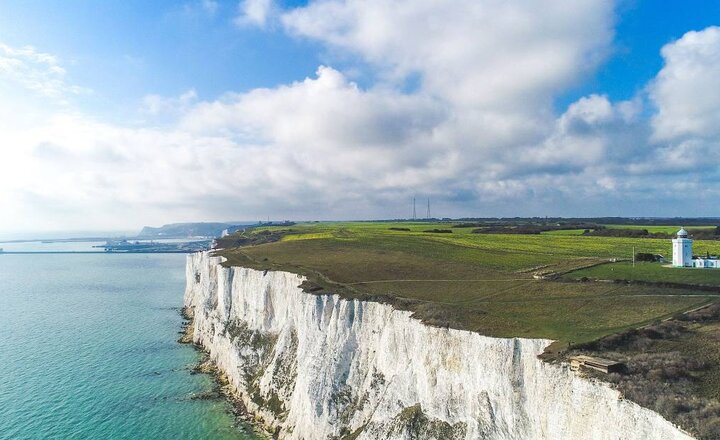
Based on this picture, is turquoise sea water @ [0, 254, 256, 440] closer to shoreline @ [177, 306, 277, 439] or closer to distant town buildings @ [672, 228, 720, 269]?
shoreline @ [177, 306, 277, 439]

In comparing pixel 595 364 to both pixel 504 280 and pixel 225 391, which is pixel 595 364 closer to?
pixel 504 280

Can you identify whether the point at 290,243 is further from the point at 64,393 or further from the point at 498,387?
the point at 498,387

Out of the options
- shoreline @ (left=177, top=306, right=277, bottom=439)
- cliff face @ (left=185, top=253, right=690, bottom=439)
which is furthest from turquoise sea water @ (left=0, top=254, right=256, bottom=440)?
cliff face @ (left=185, top=253, right=690, bottom=439)

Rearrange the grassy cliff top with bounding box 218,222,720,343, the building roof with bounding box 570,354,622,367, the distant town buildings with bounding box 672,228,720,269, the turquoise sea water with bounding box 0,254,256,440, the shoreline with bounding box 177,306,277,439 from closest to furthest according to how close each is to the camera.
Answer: the building roof with bounding box 570,354,622,367 < the grassy cliff top with bounding box 218,222,720,343 < the turquoise sea water with bounding box 0,254,256,440 < the shoreline with bounding box 177,306,277,439 < the distant town buildings with bounding box 672,228,720,269

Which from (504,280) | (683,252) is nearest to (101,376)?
(504,280)

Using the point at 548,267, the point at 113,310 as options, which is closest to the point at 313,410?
the point at 548,267
